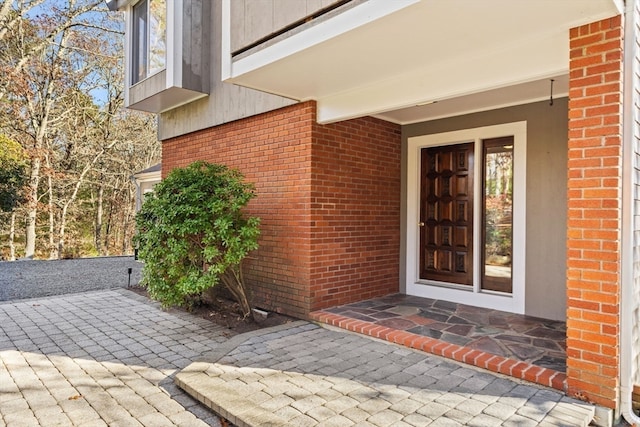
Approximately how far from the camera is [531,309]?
15.7 ft

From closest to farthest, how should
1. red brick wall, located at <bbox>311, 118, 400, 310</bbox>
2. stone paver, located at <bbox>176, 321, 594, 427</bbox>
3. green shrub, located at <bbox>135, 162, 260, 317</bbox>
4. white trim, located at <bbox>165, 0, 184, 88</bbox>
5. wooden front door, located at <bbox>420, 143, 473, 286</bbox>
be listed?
stone paver, located at <bbox>176, 321, 594, 427</bbox>, green shrub, located at <bbox>135, 162, 260, 317</bbox>, red brick wall, located at <bbox>311, 118, 400, 310</bbox>, wooden front door, located at <bbox>420, 143, 473, 286</bbox>, white trim, located at <bbox>165, 0, 184, 88</bbox>

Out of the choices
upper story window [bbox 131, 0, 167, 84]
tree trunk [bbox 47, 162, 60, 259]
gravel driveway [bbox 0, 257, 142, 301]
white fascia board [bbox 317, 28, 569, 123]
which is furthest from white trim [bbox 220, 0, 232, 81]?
tree trunk [bbox 47, 162, 60, 259]

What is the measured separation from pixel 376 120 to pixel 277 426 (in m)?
4.46

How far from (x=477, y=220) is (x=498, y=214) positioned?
0.27m

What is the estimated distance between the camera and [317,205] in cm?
516

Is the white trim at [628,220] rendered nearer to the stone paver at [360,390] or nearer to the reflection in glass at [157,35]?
the stone paver at [360,390]

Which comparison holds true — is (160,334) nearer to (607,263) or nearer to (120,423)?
(120,423)

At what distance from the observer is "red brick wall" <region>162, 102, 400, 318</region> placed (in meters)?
5.15

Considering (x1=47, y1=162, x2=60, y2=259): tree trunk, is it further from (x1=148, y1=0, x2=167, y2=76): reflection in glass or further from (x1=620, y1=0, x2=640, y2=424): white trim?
(x1=620, y1=0, x2=640, y2=424): white trim

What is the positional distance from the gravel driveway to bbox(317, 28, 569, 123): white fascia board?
6029mm

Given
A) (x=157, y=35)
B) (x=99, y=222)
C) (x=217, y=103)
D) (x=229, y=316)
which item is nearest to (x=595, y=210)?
(x=229, y=316)

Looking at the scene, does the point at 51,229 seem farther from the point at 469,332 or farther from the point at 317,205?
the point at 469,332

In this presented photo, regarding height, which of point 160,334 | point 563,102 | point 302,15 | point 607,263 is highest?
point 302,15

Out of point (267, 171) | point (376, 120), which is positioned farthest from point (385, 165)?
point (267, 171)
